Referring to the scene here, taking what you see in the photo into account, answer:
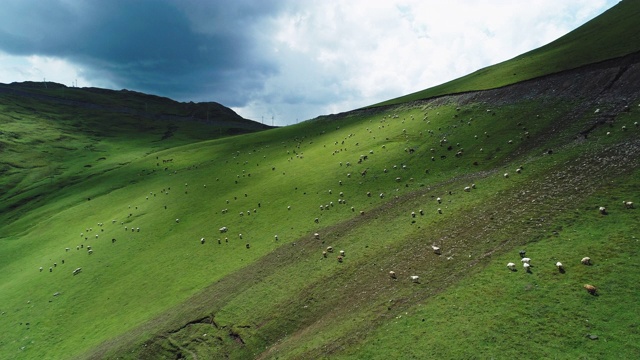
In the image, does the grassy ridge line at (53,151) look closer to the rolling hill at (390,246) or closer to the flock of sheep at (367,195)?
the rolling hill at (390,246)

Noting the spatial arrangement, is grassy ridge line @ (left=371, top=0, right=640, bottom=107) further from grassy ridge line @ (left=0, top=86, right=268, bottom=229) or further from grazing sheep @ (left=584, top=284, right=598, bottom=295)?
grassy ridge line @ (left=0, top=86, right=268, bottom=229)

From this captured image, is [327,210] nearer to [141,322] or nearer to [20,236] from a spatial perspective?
[141,322]

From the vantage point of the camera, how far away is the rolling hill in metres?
18.8

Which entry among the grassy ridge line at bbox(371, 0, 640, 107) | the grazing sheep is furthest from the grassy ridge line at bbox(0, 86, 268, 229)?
the grazing sheep

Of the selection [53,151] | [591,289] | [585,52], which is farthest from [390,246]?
[53,151]

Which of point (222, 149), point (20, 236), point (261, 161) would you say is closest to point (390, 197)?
point (261, 161)

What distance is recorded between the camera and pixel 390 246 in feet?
91.5

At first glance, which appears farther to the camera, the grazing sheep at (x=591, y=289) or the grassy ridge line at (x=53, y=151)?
the grassy ridge line at (x=53, y=151)

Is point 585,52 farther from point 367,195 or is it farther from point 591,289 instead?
point 591,289

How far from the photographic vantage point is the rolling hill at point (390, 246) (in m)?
18.8

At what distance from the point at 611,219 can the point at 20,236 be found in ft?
269

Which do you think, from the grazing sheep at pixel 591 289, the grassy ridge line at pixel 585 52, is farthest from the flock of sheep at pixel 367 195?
the grassy ridge line at pixel 585 52

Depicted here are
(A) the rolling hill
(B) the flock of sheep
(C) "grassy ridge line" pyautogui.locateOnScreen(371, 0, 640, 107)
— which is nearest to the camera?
(A) the rolling hill

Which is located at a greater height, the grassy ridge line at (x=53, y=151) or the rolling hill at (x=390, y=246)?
the grassy ridge line at (x=53, y=151)
